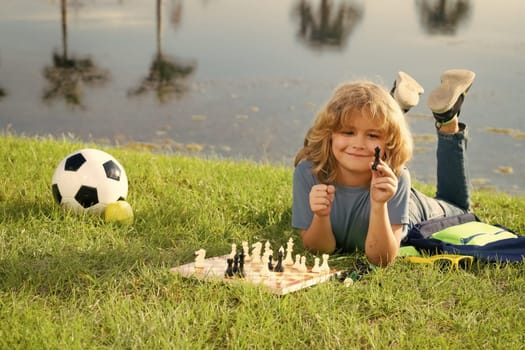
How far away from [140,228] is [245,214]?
0.69 metres

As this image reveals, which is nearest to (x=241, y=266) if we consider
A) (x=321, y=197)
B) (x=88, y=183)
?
(x=321, y=197)

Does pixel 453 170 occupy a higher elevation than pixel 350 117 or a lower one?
lower

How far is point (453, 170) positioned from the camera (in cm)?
493

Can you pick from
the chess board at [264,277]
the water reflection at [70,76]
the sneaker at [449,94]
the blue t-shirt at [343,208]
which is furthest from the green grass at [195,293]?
the water reflection at [70,76]

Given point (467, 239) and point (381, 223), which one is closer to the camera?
point (381, 223)

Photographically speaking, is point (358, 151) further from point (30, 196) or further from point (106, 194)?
point (30, 196)

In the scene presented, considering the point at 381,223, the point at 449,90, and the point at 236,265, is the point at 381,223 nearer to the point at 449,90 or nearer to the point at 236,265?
the point at 236,265

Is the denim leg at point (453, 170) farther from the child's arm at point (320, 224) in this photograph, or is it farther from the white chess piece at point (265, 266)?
the white chess piece at point (265, 266)

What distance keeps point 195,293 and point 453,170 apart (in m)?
2.23

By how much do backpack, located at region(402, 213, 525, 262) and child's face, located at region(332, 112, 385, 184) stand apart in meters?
0.64

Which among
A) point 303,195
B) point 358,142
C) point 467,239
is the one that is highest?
point 358,142

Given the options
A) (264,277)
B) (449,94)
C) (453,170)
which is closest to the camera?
(264,277)

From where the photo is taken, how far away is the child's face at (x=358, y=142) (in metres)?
3.90

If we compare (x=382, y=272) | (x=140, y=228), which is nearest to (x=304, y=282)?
(x=382, y=272)
